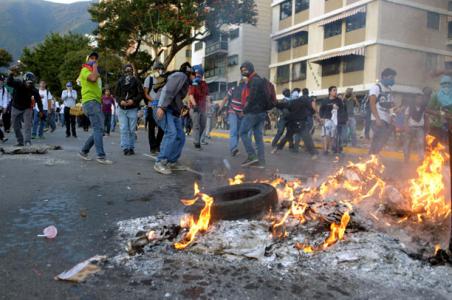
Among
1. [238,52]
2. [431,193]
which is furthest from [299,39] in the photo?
[431,193]

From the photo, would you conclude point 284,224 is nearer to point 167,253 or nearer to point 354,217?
point 354,217

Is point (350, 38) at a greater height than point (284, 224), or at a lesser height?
greater

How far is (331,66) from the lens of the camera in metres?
31.1

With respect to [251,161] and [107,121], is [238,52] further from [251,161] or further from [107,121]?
[251,161]

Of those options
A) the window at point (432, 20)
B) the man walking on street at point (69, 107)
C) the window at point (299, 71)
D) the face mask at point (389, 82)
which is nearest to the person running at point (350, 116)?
the face mask at point (389, 82)

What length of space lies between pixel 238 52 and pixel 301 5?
8.63 metres

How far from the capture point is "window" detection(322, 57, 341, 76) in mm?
30267

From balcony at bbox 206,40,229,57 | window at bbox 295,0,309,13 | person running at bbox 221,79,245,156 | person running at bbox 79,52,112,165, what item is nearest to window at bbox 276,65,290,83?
window at bbox 295,0,309,13

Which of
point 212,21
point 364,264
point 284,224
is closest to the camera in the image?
point 364,264

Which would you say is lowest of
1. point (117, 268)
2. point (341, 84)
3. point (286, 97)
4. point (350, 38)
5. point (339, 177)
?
point (117, 268)

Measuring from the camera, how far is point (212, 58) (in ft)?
154

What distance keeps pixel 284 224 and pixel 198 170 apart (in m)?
4.20

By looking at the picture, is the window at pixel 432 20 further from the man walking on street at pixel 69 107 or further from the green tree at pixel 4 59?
the green tree at pixel 4 59

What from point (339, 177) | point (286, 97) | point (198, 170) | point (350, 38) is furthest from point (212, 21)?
point (339, 177)
